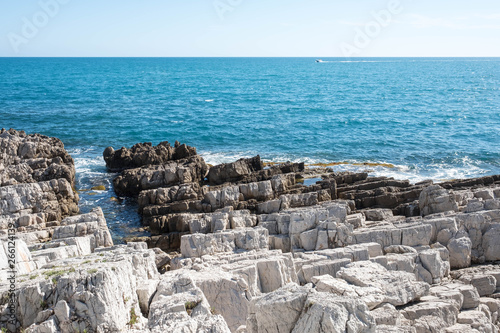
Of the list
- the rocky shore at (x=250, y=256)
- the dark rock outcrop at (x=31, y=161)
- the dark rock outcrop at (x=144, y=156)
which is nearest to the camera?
the rocky shore at (x=250, y=256)

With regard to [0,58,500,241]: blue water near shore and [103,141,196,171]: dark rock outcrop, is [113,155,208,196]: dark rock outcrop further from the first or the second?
[103,141,196,171]: dark rock outcrop

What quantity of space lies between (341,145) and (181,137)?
19.3 meters

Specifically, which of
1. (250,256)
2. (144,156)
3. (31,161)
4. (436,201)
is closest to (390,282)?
(250,256)

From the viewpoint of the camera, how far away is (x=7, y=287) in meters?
11.8

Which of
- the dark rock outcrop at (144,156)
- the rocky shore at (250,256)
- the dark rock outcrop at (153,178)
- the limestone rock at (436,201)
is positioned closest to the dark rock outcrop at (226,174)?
the rocky shore at (250,256)

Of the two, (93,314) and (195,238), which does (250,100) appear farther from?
(93,314)

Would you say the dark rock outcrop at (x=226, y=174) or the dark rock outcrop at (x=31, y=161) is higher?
the dark rock outcrop at (x=31, y=161)

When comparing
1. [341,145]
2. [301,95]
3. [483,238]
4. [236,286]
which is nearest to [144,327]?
[236,286]

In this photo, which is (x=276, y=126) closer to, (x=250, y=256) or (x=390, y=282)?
(x=250, y=256)

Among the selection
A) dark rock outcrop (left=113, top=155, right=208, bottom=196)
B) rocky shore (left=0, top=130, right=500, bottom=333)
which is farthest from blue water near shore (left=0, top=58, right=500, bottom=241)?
rocky shore (left=0, top=130, right=500, bottom=333)

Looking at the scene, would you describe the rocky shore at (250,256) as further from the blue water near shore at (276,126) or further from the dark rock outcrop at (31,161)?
the blue water near shore at (276,126)

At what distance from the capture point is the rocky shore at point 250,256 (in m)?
10.8

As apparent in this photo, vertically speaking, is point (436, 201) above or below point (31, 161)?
below

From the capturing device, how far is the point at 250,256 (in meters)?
16.7
